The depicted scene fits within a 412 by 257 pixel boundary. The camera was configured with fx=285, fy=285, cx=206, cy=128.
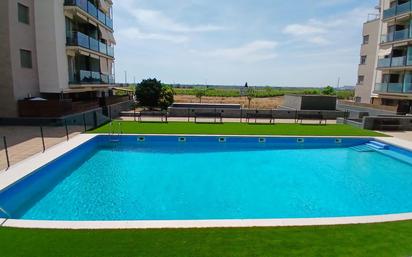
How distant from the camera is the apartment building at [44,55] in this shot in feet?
61.5

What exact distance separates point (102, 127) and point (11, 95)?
610cm

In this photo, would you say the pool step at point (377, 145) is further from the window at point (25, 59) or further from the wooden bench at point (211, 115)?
the window at point (25, 59)

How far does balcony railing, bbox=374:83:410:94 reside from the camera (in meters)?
29.5

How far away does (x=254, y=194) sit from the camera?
439 inches

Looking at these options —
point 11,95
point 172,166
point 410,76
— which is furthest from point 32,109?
point 410,76

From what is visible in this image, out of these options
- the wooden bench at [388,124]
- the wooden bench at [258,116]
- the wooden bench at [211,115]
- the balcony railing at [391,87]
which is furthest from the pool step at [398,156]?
the balcony railing at [391,87]

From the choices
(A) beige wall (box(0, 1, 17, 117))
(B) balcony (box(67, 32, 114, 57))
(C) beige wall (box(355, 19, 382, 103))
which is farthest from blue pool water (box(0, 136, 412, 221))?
(C) beige wall (box(355, 19, 382, 103))

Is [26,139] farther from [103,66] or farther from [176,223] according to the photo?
[103,66]

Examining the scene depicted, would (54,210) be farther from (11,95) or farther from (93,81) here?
(93,81)

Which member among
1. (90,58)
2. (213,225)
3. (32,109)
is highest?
(90,58)

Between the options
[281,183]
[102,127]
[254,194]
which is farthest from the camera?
[102,127]

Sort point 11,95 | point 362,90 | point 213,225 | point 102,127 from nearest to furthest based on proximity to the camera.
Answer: point 213,225 < point 11,95 < point 102,127 < point 362,90

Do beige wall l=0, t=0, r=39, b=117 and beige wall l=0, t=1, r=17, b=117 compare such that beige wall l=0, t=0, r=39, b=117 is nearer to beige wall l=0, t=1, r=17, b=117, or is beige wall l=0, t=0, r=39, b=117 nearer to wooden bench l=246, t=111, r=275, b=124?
beige wall l=0, t=1, r=17, b=117

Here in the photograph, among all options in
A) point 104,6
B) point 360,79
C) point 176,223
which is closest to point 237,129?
point 176,223
